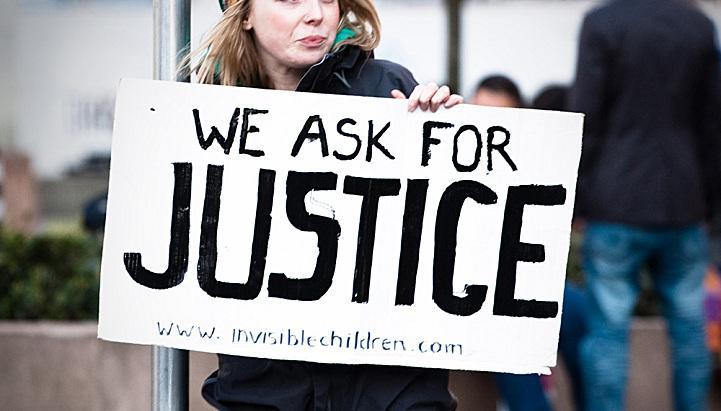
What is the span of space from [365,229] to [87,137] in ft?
34.4

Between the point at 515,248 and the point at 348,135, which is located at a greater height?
the point at 348,135

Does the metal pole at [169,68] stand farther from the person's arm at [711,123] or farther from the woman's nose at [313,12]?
the person's arm at [711,123]

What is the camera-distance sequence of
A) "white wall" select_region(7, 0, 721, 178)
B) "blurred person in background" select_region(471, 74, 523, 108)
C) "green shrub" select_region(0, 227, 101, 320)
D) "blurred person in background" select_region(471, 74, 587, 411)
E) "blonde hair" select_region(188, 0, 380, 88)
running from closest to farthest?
"blonde hair" select_region(188, 0, 380, 88)
"blurred person in background" select_region(471, 74, 587, 411)
"blurred person in background" select_region(471, 74, 523, 108)
"green shrub" select_region(0, 227, 101, 320)
"white wall" select_region(7, 0, 721, 178)

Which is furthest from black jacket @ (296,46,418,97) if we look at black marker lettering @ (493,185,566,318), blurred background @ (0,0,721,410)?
blurred background @ (0,0,721,410)

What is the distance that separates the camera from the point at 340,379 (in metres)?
2.98

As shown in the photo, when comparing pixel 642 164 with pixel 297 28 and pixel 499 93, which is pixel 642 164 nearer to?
pixel 499 93

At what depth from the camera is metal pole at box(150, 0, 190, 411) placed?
Result: 311cm

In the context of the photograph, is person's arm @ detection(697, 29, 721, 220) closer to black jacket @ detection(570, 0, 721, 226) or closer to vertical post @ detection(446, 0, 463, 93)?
black jacket @ detection(570, 0, 721, 226)

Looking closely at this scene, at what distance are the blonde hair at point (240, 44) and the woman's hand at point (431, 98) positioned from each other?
176mm

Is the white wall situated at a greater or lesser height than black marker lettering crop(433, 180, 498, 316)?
greater

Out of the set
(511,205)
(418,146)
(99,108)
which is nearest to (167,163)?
(418,146)

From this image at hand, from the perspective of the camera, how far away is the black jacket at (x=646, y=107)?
5039mm

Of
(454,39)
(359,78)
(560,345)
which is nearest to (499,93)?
(560,345)

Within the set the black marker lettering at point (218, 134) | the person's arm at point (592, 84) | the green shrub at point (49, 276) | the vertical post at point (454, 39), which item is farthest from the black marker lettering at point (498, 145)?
the vertical post at point (454, 39)
